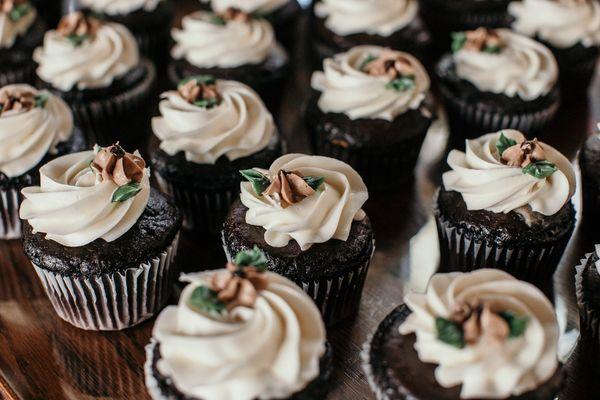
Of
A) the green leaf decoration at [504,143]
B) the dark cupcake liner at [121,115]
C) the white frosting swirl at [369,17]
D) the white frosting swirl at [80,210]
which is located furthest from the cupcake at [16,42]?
the green leaf decoration at [504,143]

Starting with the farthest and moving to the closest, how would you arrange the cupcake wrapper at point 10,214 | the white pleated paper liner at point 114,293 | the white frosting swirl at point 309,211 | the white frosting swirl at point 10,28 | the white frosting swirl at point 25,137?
the white frosting swirl at point 10,28
the cupcake wrapper at point 10,214
the white frosting swirl at point 25,137
the white pleated paper liner at point 114,293
the white frosting swirl at point 309,211

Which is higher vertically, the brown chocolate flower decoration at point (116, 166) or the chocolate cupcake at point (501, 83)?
the brown chocolate flower decoration at point (116, 166)

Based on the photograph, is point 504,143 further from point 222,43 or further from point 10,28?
point 10,28

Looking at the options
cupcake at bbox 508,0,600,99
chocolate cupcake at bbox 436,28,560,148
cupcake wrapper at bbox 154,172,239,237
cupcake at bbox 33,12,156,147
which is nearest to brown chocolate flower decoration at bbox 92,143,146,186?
cupcake wrapper at bbox 154,172,239,237

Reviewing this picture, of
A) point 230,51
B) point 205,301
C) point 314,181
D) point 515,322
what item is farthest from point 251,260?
point 230,51

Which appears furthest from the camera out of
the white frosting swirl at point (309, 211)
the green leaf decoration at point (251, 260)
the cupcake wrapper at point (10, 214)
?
the cupcake wrapper at point (10, 214)

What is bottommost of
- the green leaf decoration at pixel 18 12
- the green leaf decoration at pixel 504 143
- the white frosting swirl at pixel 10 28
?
the white frosting swirl at pixel 10 28

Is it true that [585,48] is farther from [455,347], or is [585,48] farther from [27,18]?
[27,18]

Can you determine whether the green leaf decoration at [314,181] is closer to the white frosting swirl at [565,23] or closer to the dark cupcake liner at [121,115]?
the dark cupcake liner at [121,115]
